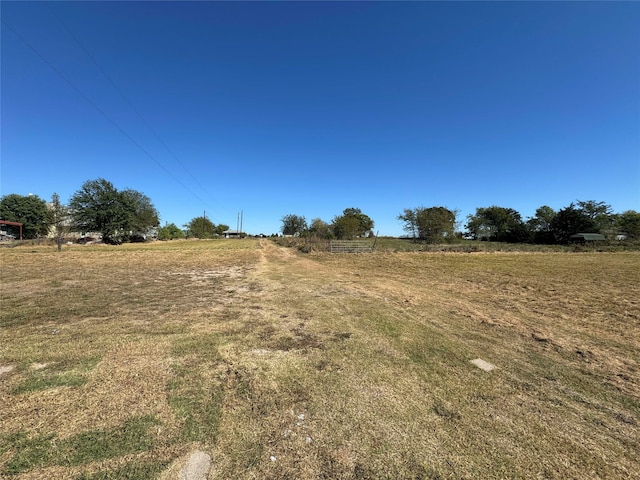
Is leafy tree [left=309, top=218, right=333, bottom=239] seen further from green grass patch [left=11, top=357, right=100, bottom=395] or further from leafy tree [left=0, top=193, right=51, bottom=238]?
leafy tree [left=0, top=193, right=51, bottom=238]

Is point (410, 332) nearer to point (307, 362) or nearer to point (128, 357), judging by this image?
point (307, 362)

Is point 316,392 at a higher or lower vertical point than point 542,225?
lower

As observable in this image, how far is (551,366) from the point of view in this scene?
11.5 ft

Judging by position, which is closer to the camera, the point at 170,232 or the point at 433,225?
the point at 433,225

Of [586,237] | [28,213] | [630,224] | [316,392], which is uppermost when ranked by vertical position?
[28,213]

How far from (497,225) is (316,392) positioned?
2967 inches

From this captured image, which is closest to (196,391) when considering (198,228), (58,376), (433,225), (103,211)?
(58,376)

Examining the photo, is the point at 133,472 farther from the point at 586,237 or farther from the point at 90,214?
the point at 586,237

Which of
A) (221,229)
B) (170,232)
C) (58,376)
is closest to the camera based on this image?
(58,376)

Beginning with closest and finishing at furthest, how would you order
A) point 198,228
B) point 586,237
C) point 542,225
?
point 586,237 < point 542,225 < point 198,228

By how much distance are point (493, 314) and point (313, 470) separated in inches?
224

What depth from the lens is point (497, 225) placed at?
6391 cm

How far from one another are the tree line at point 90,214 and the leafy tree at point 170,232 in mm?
9408

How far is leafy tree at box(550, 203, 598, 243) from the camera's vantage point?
48972 millimetres
